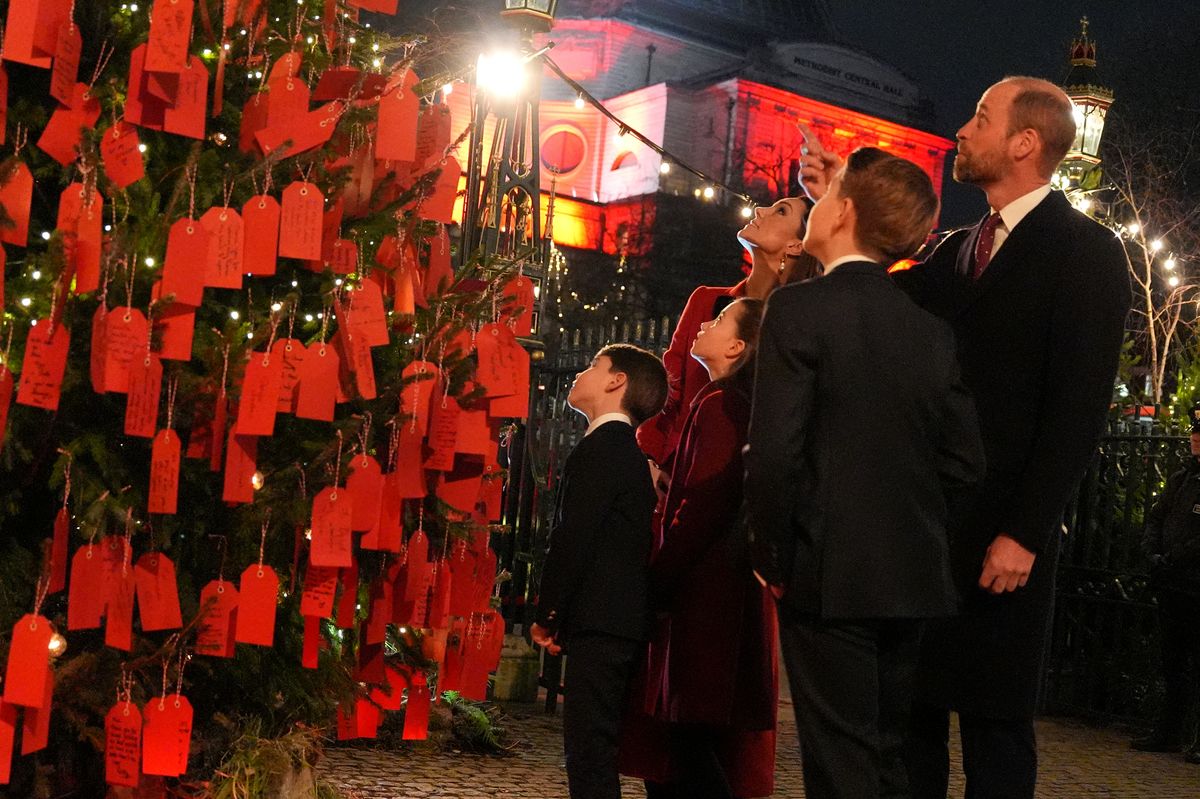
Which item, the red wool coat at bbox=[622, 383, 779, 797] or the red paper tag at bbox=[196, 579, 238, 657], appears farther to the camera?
the red wool coat at bbox=[622, 383, 779, 797]

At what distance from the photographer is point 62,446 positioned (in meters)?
3.03

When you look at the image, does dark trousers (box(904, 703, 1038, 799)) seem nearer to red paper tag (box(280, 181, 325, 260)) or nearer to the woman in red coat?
the woman in red coat

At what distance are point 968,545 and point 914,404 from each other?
0.56 meters

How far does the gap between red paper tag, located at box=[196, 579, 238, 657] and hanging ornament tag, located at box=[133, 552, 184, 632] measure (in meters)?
0.09

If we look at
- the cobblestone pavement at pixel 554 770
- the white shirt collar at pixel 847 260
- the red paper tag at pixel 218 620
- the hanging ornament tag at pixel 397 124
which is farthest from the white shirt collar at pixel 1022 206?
the cobblestone pavement at pixel 554 770

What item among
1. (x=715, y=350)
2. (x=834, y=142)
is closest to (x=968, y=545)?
(x=715, y=350)

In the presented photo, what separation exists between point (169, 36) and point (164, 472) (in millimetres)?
971

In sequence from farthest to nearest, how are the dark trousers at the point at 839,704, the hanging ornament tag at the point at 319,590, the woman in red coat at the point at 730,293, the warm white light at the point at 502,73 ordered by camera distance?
1. the warm white light at the point at 502,73
2. the woman in red coat at the point at 730,293
3. the hanging ornament tag at the point at 319,590
4. the dark trousers at the point at 839,704

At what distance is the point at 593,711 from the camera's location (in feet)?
12.4

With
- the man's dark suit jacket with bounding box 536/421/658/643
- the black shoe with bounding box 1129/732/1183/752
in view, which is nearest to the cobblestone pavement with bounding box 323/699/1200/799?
the black shoe with bounding box 1129/732/1183/752

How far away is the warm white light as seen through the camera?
6.62 m

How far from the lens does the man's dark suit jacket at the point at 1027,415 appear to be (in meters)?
3.17

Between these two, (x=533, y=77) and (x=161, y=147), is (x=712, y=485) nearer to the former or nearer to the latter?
(x=161, y=147)

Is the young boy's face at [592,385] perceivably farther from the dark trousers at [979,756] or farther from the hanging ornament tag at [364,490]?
the dark trousers at [979,756]
